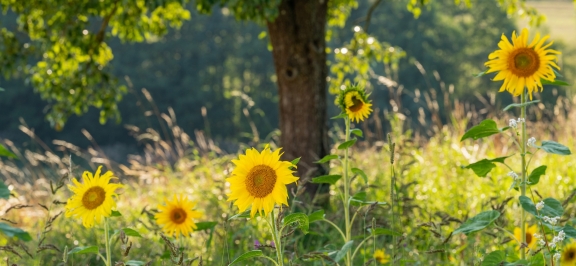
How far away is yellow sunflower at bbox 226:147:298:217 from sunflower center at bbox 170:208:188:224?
3.19ft

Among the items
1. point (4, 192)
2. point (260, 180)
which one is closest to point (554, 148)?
point (260, 180)

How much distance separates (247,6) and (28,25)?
8.97 feet

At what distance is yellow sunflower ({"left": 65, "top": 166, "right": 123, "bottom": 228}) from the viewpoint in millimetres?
2258

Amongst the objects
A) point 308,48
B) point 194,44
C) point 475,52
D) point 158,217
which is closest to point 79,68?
point 308,48

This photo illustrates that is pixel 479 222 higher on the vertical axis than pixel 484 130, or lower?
lower

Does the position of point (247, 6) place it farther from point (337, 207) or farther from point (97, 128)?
point (97, 128)

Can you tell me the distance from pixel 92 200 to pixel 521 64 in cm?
142

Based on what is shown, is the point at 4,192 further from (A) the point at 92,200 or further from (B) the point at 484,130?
(B) the point at 484,130

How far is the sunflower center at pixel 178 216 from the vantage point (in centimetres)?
287

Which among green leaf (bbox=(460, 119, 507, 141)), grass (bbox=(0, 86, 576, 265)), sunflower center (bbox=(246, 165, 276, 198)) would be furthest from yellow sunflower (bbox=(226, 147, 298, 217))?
grass (bbox=(0, 86, 576, 265))

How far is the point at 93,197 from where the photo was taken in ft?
7.45

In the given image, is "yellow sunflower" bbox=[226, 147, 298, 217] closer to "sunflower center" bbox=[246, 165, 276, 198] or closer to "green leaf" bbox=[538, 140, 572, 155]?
"sunflower center" bbox=[246, 165, 276, 198]

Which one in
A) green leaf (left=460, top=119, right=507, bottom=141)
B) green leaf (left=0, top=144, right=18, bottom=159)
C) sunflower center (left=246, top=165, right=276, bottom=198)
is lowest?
sunflower center (left=246, top=165, right=276, bottom=198)

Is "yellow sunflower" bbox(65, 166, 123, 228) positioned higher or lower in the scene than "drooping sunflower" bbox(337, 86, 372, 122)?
lower
